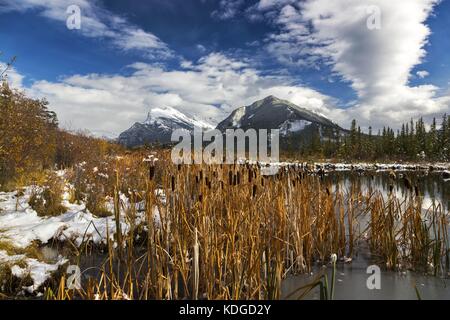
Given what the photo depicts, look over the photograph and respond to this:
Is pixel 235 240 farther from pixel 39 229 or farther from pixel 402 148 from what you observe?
pixel 402 148

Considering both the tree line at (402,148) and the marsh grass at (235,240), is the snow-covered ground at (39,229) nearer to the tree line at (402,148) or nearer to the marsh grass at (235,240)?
the marsh grass at (235,240)

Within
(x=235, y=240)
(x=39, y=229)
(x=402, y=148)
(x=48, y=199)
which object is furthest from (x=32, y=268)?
(x=402, y=148)

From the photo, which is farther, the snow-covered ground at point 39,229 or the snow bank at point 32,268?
the snow-covered ground at point 39,229

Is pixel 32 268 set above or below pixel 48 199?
below

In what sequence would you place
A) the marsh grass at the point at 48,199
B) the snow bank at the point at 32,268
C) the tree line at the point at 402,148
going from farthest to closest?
the tree line at the point at 402,148 → the marsh grass at the point at 48,199 → the snow bank at the point at 32,268

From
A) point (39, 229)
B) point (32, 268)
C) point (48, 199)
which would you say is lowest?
point (32, 268)

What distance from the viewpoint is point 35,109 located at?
41.6ft

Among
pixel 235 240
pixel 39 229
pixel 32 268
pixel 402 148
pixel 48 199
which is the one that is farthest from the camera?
pixel 402 148

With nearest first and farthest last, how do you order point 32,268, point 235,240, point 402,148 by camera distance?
1. point 235,240
2. point 32,268
3. point 402,148

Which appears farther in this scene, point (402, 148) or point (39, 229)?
point (402, 148)

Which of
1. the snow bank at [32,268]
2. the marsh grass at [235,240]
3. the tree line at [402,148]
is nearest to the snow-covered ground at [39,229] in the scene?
the snow bank at [32,268]


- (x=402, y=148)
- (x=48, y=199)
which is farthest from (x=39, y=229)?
(x=402, y=148)
